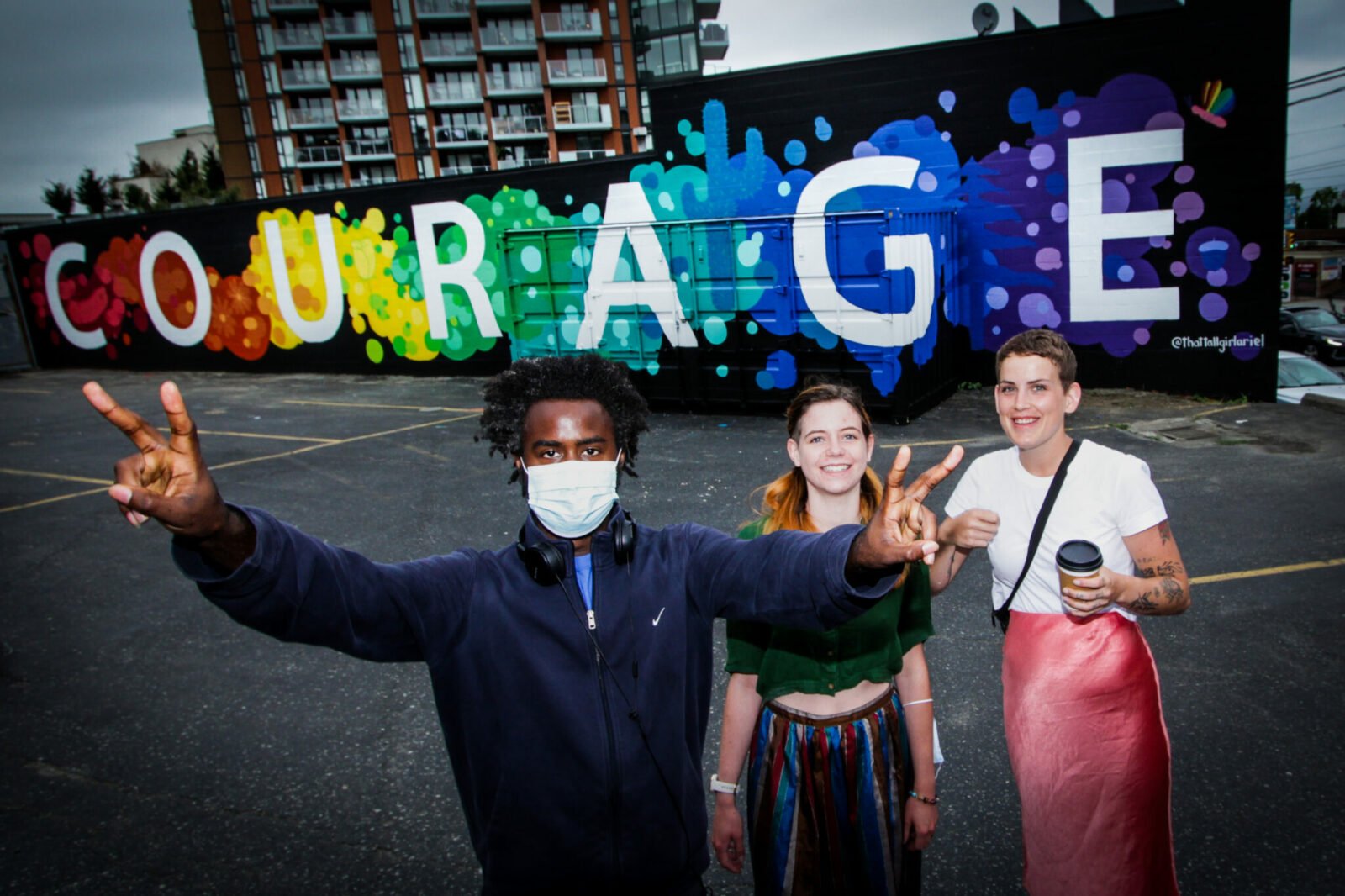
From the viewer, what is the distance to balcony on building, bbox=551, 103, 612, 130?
5366 cm

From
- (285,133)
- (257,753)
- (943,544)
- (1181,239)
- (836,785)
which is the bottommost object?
(257,753)

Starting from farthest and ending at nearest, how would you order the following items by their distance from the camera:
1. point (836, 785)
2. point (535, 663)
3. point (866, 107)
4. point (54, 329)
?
point (54, 329)
point (866, 107)
point (836, 785)
point (535, 663)

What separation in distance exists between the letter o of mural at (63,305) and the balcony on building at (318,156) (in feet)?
131

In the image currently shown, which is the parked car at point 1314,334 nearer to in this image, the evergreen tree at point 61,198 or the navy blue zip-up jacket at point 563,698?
the navy blue zip-up jacket at point 563,698

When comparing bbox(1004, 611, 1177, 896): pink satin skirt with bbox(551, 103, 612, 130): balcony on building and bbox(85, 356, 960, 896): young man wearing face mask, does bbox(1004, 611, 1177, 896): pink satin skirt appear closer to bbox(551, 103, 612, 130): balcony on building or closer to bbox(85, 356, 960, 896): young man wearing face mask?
bbox(85, 356, 960, 896): young man wearing face mask

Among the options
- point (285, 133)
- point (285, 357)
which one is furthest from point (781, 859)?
point (285, 133)

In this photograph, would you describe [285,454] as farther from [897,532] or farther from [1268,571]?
[897,532]

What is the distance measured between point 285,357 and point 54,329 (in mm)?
8458

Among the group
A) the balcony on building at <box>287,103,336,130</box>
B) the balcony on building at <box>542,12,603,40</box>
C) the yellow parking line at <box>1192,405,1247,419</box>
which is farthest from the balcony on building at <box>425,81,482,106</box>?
the yellow parking line at <box>1192,405,1247,419</box>

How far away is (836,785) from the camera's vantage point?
7.11 ft

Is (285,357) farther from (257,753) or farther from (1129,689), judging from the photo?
(1129,689)

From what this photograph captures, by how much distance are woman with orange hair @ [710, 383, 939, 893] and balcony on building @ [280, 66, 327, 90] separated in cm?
6468

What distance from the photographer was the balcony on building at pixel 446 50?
54094 mm

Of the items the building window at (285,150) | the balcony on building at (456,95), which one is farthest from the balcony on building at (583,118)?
the building window at (285,150)
